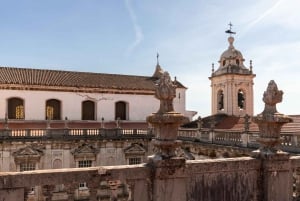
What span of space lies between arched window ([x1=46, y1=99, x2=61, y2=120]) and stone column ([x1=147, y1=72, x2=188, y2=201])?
21.5 m

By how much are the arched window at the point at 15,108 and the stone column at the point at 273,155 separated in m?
21.5

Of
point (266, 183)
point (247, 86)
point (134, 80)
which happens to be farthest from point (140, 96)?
point (266, 183)

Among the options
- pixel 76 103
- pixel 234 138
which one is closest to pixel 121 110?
pixel 76 103

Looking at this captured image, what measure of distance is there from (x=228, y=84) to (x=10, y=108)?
16632mm

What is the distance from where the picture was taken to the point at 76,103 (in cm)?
2581

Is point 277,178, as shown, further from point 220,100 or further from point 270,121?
point 220,100

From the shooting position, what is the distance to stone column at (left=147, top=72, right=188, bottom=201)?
487 cm

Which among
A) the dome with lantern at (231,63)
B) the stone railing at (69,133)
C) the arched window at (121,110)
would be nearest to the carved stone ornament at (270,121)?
the stone railing at (69,133)

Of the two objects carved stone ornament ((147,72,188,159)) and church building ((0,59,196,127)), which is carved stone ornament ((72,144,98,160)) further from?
carved stone ornament ((147,72,188,159))

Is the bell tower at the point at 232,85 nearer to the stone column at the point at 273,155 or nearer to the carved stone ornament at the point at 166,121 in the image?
the stone column at the point at 273,155

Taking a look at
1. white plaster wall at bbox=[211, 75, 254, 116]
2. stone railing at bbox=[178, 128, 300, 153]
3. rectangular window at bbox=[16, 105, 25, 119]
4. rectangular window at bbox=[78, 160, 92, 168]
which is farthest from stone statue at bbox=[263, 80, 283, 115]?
rectangular window at bbox=[16, 105, 25, 119]

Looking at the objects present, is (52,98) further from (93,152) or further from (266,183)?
(266,183)

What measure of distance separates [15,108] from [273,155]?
21827mm

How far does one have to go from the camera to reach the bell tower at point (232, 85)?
25.8m
